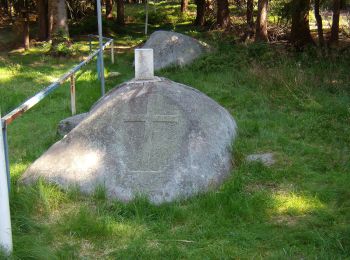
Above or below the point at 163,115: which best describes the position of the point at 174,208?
below

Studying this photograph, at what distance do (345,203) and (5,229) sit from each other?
3209 millimetres

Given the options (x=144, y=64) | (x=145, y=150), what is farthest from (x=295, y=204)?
(x=144, y=64)

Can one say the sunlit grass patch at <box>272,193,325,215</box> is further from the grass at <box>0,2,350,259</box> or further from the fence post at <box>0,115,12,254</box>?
the fence post at <box>0,115,12,254</box>

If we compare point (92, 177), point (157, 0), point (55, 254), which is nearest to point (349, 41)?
point (92, 177)

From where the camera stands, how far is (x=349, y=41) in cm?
1862

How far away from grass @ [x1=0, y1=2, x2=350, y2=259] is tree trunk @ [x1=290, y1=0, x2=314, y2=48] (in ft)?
21.2

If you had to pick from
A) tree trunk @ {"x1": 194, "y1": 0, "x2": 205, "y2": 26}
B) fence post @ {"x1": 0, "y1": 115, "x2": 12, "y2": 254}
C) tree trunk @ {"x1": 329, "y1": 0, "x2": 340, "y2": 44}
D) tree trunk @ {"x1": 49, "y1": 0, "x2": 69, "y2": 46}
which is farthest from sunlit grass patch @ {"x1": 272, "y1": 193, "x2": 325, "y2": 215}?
tree trunk @ {"x1": 194, "y1": 0, "x2": 205, "y2": 26}

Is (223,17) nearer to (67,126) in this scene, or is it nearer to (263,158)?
(67,126)

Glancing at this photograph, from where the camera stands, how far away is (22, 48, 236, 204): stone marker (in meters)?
5.14

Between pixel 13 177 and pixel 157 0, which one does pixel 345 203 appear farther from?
pixel 157 0

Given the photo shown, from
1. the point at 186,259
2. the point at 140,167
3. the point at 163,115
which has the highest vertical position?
the point at 163,115

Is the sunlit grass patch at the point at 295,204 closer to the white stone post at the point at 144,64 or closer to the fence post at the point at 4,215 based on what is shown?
the white stone post at the point at 144,64

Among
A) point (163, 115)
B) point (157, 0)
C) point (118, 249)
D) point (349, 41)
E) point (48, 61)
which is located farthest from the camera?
point (157, 0)

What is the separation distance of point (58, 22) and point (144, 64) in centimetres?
1095
